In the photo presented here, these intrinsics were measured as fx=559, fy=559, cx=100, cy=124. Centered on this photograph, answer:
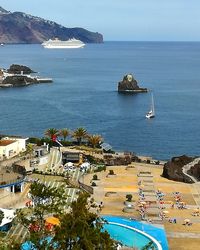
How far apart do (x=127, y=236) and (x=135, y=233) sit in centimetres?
75

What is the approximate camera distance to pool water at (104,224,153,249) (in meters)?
40.1

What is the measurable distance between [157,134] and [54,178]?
46.4 m

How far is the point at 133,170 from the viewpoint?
63312 mm

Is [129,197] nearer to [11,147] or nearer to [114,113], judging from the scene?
[11,147]

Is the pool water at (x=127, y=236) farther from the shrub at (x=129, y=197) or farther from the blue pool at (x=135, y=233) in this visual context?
the shrub at (x=129, y=197)

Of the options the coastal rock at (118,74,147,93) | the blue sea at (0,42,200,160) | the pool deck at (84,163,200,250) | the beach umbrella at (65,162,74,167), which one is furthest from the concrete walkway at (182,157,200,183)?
the coastal rock at (118,74,147,93)

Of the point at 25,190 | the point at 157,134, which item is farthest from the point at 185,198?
the point at 157,134

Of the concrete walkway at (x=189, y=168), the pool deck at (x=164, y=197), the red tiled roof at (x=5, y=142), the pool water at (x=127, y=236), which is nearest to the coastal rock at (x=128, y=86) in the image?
the concrete walkway at (x=189, y=168)

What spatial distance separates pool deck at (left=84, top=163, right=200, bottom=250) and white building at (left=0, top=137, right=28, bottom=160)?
8.32 meters

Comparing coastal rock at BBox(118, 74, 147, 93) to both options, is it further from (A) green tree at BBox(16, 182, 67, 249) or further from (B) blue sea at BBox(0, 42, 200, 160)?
(A) green tree at BBox(16, 182, 67, 249)

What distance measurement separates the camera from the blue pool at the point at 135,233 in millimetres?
40156

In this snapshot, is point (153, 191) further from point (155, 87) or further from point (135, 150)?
point (155, 87)

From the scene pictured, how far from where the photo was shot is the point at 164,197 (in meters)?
53.0

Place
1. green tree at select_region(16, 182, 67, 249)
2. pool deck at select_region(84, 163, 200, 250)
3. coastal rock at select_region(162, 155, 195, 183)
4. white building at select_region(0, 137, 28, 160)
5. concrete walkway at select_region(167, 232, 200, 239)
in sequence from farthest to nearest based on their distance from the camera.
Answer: coastal rock at select_region(162, 155, 195, 183) → white building at select_region(0, 137, 28, 160) → pool deck at select_region(84, 163, 200, 250) → concrete walkway at select_region(167, 232, 200, 239) → green tree at select_region(16, 182, 67, 249)
